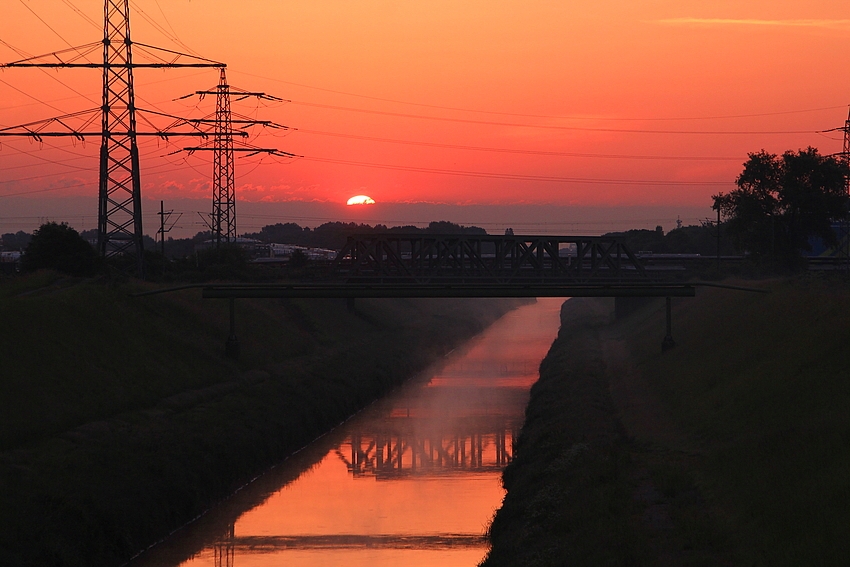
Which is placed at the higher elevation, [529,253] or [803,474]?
[529,253]

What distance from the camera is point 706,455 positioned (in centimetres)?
3494

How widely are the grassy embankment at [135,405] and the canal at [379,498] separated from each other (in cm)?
120

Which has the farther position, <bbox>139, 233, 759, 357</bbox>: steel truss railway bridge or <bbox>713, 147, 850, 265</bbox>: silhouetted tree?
<bbox>713, 147, 850, 265</bbox>: silhouetted tree

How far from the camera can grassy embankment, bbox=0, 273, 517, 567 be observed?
30.0m

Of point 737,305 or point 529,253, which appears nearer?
point 737,305

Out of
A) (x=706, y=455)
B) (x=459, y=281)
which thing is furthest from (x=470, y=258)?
(x=706, y=455)

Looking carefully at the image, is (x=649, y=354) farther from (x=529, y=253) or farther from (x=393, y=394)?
(x=393, y=394)

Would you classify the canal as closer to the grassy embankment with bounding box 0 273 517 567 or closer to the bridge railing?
the grassy embankment with bounding box 0 273 517 567

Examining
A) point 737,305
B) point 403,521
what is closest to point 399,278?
point 737,305

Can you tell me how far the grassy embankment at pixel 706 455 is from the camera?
23344 millimetres

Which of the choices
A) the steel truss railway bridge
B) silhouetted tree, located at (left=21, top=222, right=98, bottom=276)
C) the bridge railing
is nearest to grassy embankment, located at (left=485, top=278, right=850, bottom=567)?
the steel truss railway bridge

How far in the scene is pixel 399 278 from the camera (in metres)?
68.2

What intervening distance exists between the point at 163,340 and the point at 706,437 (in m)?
33.0

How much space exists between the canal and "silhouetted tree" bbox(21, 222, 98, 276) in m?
23.5
